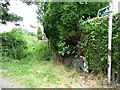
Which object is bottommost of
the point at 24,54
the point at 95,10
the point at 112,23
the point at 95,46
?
the point at 24,54

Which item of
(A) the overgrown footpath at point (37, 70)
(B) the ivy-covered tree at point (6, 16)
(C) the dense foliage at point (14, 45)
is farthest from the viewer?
(C) the dense foliage at point (14, 45)

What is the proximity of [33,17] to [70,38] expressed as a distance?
16113 millimetres

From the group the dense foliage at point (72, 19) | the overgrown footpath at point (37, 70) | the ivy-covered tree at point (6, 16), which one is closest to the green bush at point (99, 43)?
the overgrown footpath at point (37, 70)

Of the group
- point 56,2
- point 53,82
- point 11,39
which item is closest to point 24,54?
point 11,39

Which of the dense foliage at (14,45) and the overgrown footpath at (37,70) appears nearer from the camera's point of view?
the overgrown footpath at (37,70)

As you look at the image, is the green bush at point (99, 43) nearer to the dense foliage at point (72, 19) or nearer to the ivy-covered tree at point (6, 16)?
the dense foliage at point (72, 19)

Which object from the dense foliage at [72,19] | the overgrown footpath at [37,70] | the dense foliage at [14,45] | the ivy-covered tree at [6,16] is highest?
the ivy-covered tree at [6,16]

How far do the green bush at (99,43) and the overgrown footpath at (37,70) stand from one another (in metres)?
0.38

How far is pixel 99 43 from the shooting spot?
222 inches

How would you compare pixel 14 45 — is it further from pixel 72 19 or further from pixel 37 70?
pixel 72 19

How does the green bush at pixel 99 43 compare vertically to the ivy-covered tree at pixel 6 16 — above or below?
below

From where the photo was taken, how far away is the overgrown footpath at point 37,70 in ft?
18.3

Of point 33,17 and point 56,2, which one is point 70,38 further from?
point 33,17

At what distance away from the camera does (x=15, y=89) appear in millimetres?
5363
